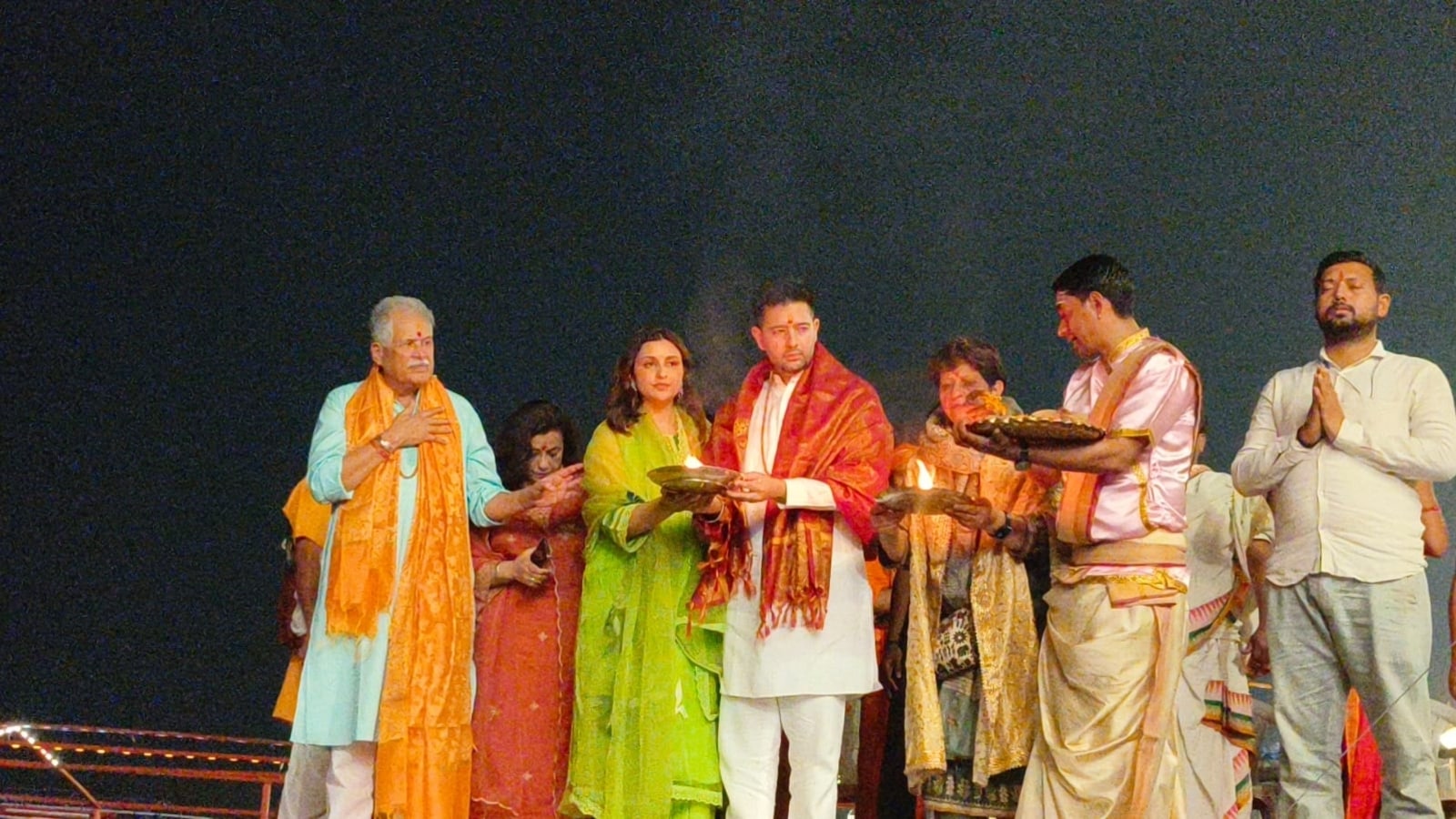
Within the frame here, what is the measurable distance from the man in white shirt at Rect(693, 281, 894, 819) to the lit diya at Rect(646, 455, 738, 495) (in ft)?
0.36

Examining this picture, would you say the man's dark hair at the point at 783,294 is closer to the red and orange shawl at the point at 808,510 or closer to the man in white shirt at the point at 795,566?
the man in white shirt at the point at 795,566

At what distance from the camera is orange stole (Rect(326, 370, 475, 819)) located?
4.52 metres

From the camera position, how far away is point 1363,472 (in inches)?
166

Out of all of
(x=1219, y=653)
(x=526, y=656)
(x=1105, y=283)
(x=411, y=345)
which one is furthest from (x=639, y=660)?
(x=1219, y=653)

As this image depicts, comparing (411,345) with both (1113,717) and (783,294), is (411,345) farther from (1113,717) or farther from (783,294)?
(1113,717)

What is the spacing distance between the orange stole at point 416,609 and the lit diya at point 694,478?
108 centimetres

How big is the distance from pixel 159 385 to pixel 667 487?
5844 millimetres

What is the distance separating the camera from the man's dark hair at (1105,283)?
13.4ft

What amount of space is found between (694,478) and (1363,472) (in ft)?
6.65

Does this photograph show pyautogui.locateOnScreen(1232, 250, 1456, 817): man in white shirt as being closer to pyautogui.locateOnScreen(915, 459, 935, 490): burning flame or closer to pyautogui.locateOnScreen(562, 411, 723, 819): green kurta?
pyautogui.locateOnScreen(915, 459, 935, 490): burning flame

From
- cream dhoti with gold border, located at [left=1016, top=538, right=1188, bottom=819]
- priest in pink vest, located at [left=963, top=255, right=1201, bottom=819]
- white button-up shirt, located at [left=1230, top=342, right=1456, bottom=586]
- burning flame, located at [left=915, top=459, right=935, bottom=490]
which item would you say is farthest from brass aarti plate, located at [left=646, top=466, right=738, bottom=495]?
white button-up shirt, located at [left=1230, top=342, right=1456, bottom=586]

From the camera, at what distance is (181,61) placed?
9133mm

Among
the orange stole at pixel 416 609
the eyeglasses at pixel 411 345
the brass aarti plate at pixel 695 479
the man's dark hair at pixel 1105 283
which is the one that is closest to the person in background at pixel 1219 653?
the man's dark hair at pixel 1105 283

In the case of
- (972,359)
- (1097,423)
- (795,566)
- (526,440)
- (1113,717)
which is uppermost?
(972,359)
